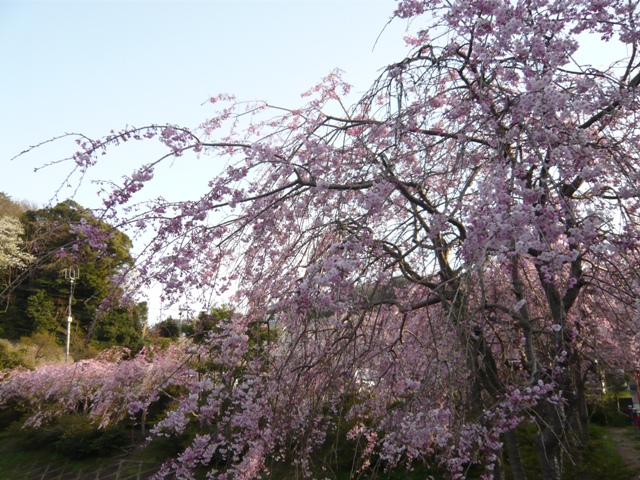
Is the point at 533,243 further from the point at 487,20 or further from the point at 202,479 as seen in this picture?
the point at 202,479

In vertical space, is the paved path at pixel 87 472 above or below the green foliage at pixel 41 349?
below

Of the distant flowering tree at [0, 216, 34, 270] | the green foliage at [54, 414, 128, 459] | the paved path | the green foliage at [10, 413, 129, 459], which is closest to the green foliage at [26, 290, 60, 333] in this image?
the distant flowering tree at [0, 216, 34, 270]

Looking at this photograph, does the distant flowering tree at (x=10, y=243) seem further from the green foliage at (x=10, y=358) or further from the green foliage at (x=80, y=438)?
the green foliage at (x=80, y=438)

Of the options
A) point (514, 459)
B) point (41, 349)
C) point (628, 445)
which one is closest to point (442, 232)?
point (514, 459)

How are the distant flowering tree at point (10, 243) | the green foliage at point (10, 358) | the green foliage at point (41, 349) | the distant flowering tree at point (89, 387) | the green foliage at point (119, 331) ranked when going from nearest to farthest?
the distant flowering tree at point (89, 387) → the green foliage at point (10, 358) → the green foliage at point (41, 349) → the distant flowering tree at point (10, 243) → the green foliage at point (119, 331)

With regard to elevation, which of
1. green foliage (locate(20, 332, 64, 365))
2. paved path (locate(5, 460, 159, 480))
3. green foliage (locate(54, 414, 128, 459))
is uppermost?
green foliage (locate(20, 332, 64, 365))

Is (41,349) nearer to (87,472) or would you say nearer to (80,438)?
(80,438)

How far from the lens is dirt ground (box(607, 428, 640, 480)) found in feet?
20.5

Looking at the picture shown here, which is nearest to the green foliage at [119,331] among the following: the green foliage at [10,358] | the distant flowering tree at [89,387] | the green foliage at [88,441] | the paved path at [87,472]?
the green foliage at [10,358]

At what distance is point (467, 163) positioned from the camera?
3.03m

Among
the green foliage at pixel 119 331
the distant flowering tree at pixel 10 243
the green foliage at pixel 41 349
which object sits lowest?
the green foliage at pixel 41 349

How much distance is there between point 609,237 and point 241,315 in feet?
7.75

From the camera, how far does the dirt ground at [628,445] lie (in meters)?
6.26

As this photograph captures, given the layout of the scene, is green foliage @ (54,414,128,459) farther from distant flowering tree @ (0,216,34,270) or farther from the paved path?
distant flowering tree @ (0,216,34,270)
